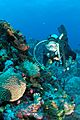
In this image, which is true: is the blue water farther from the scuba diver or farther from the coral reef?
the coral reef

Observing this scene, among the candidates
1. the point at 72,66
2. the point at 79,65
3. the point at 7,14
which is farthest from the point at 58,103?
the point at 7,14

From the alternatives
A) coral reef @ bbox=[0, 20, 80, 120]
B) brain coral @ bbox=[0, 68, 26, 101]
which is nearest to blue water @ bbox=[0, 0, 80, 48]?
coral reef @ bbox=[0, 20, 80, 120]

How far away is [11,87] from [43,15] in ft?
405

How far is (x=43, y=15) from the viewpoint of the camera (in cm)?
12612

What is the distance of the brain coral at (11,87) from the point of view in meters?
4.51

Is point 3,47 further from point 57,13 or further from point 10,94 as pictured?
point 57,13

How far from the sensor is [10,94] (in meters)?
4.54

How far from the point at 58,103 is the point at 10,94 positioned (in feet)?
3.67

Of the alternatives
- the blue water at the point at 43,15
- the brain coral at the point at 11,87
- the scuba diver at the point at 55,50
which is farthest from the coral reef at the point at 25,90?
the blue water at the point at 43,15

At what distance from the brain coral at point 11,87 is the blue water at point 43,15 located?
84317 mm

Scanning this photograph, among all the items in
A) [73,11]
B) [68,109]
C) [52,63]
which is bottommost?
[68,109]

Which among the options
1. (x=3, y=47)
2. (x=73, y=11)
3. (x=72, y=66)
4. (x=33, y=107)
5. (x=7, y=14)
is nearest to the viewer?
(x=33, y=107)

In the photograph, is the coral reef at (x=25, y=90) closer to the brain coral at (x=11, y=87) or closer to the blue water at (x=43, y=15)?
the brain coral at (x=11, y=87)

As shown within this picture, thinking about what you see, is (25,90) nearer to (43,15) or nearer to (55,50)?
(55,50)
